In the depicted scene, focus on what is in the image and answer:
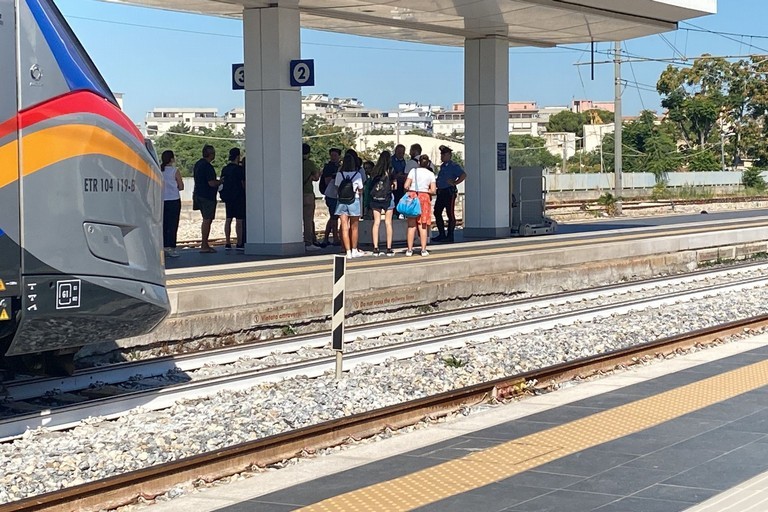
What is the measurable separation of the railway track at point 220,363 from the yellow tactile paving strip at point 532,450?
126 inches

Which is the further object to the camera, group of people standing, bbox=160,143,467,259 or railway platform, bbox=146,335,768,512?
group of people standing, bbox=160,143,467,259

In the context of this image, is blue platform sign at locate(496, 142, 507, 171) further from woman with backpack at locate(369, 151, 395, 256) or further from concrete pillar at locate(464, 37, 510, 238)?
woman with backpack at locate(369, 151, 395, 256)

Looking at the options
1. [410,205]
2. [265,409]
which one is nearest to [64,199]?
[265,409]

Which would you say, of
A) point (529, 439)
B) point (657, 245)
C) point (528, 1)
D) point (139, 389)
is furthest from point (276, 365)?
point (657, 245)

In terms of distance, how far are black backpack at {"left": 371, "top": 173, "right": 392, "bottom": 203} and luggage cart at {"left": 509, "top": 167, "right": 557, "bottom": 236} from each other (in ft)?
26.8

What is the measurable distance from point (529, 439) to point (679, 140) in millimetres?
89701

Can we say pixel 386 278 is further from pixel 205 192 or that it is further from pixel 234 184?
pixel 234 184

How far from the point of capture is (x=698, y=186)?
6631 cm

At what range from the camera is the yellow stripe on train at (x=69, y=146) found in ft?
26.3

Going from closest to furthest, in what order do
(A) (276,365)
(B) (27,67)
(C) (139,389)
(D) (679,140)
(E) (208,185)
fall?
(B) (27,67), (C) (139,389), (A) (276,365), (E) (208,185), (D) (679,140)

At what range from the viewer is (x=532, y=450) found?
8.27 meters

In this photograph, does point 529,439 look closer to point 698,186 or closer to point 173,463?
point 173,463

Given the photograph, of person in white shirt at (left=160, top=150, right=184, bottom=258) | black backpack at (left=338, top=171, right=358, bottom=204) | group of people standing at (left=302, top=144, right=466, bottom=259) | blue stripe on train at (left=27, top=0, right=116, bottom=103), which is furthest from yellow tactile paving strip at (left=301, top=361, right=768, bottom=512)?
person in white shirt at (left=160, top=150, right=184, bottom=258)

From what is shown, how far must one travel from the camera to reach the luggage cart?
2684cm
